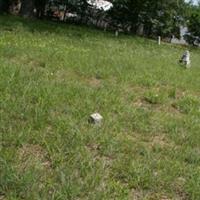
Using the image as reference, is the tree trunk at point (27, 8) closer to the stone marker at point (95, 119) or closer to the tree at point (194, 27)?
the tree at point (194, 27)

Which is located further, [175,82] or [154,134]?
[175,82]

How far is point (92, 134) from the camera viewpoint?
575 cm

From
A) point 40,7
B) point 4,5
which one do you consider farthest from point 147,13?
point 4,5

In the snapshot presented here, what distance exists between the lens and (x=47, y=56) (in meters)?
9.80

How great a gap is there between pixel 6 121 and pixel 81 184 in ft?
4.71

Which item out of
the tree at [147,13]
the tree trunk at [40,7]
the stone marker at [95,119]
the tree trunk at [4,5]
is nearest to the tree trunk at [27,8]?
the tree trunk at [4,5]

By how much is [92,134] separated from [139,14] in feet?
70.9

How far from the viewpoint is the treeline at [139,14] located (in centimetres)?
2586

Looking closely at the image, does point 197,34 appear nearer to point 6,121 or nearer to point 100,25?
point 100,25

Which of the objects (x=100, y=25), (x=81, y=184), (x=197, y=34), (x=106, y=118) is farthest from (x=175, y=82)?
(x=197, y=34)

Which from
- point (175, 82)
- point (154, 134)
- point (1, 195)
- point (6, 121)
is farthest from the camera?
point (175, 82)

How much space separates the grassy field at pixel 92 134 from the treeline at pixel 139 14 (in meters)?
15.6

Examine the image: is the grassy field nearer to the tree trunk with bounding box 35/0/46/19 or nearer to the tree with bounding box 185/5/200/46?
the tree trunk with bounding box 35/0/46/19

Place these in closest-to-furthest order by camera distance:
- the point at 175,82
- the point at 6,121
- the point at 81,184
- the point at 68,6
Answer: the point at 81,184, the point at 6,121, the point at 175,82, the point at 68,6
